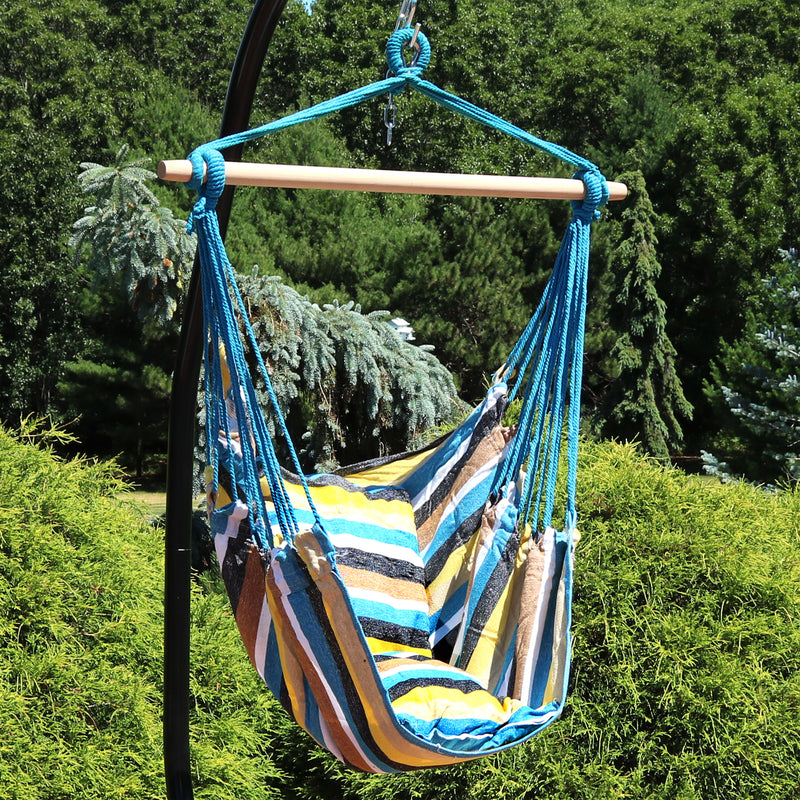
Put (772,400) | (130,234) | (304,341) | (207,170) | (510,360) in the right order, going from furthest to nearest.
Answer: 1. (772,400)
2. (304,341)
3. (130,234)
4. (510,360)
5. (207,170)

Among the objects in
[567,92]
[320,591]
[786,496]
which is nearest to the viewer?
[320,591]

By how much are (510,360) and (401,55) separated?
55 centimetres

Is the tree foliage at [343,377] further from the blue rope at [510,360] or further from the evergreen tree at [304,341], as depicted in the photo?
the blue rope at [510,360]

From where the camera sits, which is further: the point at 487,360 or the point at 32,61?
the point at 32,61

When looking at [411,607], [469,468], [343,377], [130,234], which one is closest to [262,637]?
[411,607]

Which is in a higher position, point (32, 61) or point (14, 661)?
point (32, 61)

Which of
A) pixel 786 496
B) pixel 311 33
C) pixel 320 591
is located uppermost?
pixel 311 33

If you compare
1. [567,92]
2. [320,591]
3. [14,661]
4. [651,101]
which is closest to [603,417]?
[651,101]

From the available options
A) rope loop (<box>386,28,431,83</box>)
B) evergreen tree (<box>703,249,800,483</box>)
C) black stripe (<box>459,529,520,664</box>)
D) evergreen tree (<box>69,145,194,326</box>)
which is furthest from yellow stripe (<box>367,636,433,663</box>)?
evergreen tree (<box>703,249,800,483</box>)

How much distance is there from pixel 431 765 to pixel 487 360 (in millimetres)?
8101

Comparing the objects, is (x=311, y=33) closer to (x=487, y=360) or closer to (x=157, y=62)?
(x=157, y=62)

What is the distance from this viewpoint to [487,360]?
30.7 ft

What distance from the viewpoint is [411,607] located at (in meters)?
1.73

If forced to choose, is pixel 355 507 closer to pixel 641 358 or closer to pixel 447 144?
pixel 641 358
